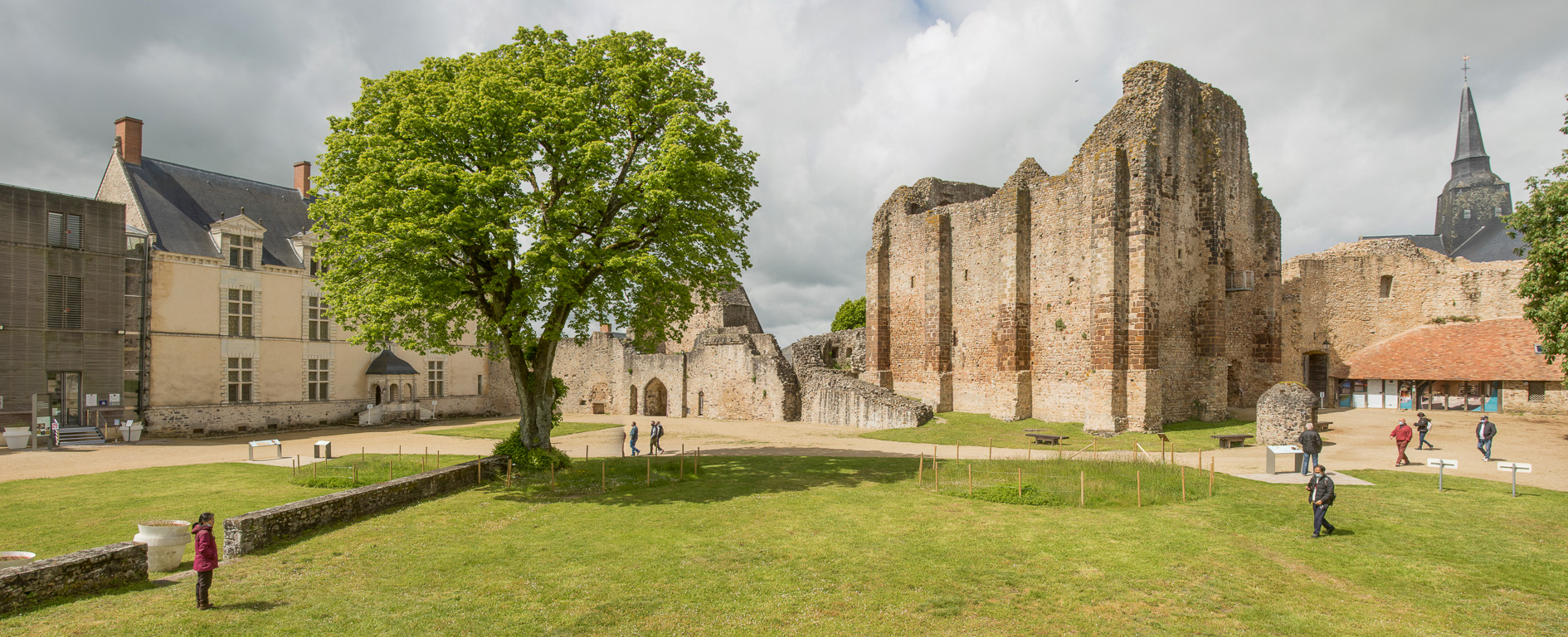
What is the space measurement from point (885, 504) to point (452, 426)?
2411 cm

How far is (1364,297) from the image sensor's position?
109ft

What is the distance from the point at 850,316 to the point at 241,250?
113 feet

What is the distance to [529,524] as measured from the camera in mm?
11234

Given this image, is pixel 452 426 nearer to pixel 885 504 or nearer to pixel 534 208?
pixel 534 208

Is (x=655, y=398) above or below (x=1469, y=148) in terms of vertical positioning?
below

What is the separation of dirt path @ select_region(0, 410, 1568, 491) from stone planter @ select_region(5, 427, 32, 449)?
1271 mm

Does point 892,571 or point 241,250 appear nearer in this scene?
point 892,571

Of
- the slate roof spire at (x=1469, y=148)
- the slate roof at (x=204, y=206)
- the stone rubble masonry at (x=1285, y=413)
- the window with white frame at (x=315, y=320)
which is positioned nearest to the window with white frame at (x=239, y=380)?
the window with white frame at (x=315, y=320)

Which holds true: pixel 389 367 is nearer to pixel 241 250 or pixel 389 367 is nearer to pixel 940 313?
pixel 241 250

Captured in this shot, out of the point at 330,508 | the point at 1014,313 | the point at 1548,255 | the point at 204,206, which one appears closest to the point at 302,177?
the point at 204,206

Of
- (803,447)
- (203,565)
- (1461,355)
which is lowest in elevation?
(803,447)

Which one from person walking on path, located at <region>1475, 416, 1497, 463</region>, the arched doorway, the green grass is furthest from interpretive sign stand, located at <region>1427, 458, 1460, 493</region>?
the arched doorway

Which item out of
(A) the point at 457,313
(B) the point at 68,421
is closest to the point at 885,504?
(A) the point at 457,313

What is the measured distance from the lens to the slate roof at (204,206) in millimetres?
27547
